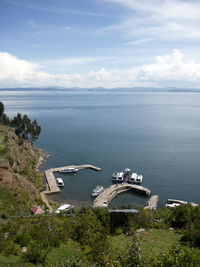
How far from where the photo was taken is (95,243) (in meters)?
16.6

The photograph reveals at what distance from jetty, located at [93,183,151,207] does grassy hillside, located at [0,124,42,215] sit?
1259 centimetres

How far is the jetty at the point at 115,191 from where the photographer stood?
152ft

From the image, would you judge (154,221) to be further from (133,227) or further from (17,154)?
(17,154)

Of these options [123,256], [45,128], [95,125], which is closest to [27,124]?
[45,128]

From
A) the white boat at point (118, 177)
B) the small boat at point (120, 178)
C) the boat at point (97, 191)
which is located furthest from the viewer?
the white boat at point (118, 177)

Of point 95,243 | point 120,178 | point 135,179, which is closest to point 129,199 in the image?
point 135,179

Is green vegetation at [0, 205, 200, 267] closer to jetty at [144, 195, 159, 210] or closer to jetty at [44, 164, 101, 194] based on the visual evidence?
jetty at [144, 195, 159, 210]

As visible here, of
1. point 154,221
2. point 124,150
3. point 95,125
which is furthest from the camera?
point 95,125

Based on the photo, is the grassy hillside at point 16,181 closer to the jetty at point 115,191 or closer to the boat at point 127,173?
the jetty at point 115,191

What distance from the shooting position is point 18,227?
19266 mm

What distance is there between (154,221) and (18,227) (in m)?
15.0

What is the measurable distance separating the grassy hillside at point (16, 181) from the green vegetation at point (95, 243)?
16714 millimetres

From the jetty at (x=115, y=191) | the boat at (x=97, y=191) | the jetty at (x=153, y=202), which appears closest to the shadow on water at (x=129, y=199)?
the jetty at (x=115, y=191)

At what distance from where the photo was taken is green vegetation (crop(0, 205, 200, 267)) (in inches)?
417
